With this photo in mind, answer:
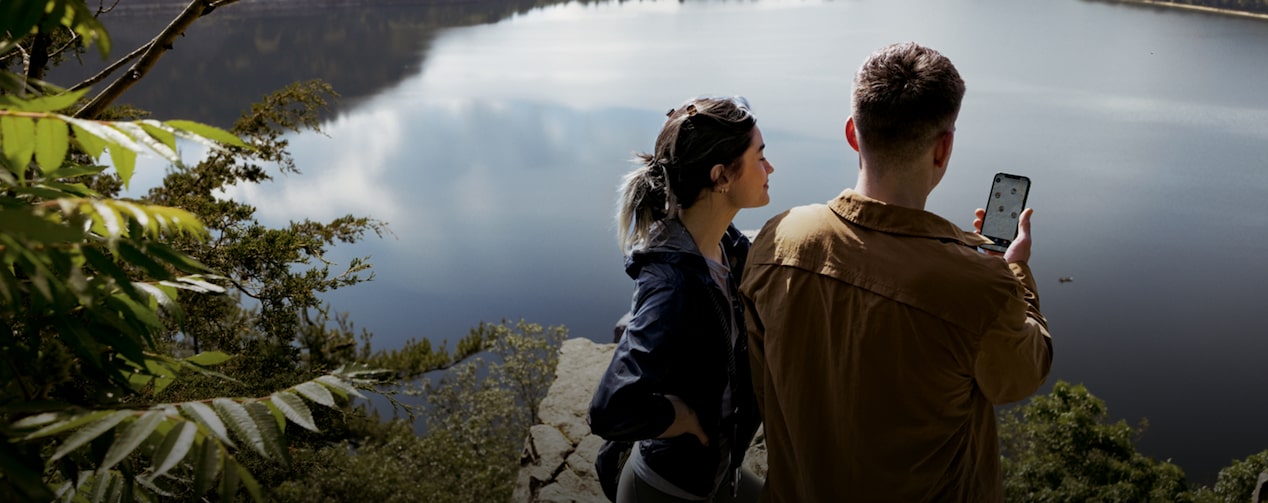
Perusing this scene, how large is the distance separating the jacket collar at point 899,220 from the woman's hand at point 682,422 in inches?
18.0

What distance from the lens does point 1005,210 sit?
1.64 metres

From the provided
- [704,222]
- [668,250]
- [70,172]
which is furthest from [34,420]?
[704,222]

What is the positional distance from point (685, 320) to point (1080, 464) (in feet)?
20.3

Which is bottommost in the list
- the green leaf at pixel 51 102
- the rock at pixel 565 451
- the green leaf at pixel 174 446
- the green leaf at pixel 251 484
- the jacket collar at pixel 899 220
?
the rock at pixel 565 451

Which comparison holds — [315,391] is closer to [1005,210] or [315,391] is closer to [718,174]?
[718,174]

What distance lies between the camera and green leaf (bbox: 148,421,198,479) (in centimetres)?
91

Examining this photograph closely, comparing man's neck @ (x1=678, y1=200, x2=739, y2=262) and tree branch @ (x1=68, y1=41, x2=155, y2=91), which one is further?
tree branch @ (x1=68, y1=41, x2=155, y2=91)

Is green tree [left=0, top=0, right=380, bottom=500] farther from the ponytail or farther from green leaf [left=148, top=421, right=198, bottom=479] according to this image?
the ponytail

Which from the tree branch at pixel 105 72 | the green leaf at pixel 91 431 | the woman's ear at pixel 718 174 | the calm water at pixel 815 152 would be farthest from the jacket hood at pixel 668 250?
the calm water at pixel 815 152

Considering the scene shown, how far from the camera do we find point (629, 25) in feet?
96.2

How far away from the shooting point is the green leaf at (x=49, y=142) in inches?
36.7

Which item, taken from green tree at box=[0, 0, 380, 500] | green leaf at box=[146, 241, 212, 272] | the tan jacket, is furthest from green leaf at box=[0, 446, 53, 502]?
the tan jacket

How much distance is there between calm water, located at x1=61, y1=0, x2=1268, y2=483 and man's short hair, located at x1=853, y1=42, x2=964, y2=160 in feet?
28.8

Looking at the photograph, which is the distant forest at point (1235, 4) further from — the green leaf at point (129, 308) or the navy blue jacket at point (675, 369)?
the green leaf at point (129, 308)
